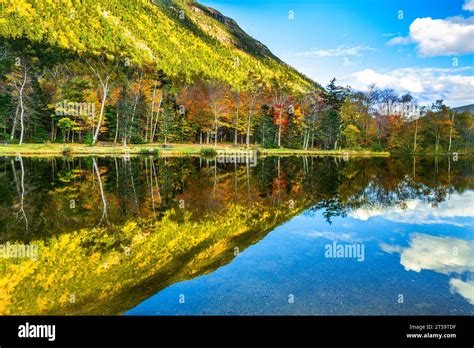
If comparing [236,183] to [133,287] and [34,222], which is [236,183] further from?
[133,287]

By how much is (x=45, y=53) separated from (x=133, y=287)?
78939 mm

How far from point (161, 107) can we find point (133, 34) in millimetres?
81611

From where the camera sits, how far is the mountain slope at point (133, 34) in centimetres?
8956

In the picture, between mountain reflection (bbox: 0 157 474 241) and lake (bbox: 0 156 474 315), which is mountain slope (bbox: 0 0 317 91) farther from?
lake (bbox: 0 156 474 315)

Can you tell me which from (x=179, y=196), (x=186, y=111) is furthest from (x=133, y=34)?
(x=179, y=196)

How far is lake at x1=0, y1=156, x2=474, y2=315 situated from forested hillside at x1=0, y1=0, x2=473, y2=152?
34.5m

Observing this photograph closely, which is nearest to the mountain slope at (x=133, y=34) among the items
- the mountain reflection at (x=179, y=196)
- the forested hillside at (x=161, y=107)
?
the forested hillside at (x=161, y=107)

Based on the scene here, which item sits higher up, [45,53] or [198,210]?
[45,53]

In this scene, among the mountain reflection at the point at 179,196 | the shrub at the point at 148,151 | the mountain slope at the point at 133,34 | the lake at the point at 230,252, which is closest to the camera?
the lake at the point at 230,252

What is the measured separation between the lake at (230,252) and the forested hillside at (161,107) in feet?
113

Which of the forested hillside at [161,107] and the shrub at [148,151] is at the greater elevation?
the forested hillside at [161,107]

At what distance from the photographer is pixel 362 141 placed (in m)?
71.9

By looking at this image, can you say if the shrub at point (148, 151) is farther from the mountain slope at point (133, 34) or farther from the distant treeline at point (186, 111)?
the mountain slope at point (133, 34)
